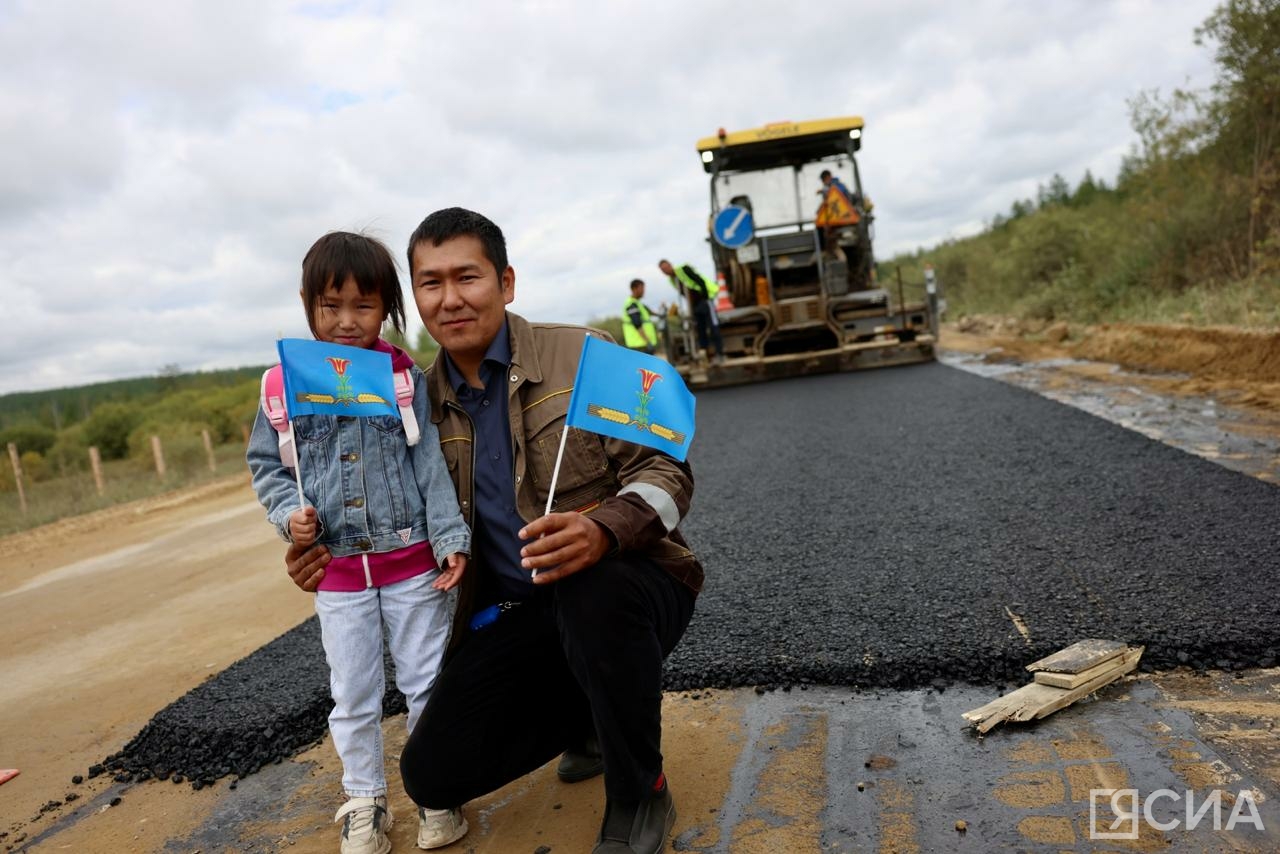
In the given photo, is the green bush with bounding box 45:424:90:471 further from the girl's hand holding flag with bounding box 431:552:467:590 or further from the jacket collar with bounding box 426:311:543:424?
the girl's hand holding flag with bounding box 431:552:467:590

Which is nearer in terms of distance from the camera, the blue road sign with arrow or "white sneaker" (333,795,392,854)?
"white sneaker" (333,795,392,854)

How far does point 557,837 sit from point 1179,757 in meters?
1.40

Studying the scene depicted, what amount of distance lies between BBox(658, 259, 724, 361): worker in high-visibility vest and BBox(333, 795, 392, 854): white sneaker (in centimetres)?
1057

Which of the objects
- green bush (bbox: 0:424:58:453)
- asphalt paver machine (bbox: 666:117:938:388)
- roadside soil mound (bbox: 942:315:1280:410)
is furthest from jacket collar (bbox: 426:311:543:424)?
green bush (bbox: 0:424:58:453)

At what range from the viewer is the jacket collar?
85.5 inches

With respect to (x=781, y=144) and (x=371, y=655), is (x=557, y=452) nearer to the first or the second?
(x=371, y=655)

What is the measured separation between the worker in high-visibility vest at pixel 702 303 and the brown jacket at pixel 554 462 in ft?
33.5

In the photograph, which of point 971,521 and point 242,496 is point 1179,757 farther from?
point 242,496

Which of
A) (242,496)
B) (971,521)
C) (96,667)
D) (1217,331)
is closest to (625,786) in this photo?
(971,521)

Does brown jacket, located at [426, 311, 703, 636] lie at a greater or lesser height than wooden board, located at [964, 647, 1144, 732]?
greater

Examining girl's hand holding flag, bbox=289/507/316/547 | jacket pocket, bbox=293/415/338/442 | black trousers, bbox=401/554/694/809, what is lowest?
black trousers, bbox=401/554/694/809

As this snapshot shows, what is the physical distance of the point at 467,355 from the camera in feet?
7.32

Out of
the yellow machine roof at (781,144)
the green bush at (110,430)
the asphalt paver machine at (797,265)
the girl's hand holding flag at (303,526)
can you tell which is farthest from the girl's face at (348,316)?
the green bush at (110,430)

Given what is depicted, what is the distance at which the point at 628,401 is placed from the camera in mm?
2057
